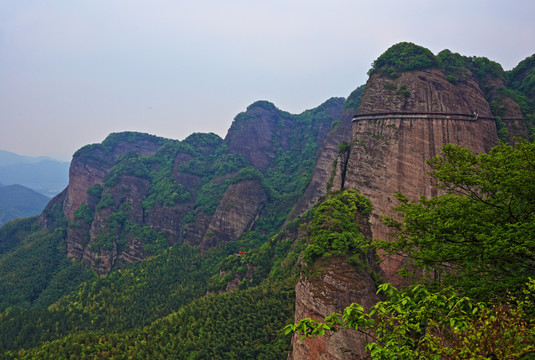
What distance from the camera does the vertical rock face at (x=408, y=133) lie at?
93.6 ft

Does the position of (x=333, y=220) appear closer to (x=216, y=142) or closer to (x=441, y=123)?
(x=441, y=123)

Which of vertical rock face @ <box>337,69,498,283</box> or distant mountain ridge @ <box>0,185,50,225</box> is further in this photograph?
distant mountain ridge @ <box>0,185,50,225</box>

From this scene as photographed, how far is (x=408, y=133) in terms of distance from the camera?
99.3 ft

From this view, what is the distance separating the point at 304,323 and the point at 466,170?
29.8ft

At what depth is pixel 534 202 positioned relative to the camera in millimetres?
8336

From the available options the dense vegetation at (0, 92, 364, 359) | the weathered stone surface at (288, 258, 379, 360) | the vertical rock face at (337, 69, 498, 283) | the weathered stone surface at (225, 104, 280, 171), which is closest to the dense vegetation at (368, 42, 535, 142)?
the vertical rock face at (337, 69, 498, 283)

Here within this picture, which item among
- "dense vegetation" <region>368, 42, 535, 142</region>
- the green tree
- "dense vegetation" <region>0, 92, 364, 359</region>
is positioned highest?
"dense vegetation" <region>368, 42, 535, 142</region>

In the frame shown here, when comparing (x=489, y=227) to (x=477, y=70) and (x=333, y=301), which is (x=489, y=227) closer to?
(x=333, y=301)

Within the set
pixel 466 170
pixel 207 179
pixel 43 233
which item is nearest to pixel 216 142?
pixel 207 179

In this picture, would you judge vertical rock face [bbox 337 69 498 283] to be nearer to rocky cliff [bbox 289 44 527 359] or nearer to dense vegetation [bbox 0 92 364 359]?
rocky cliff [bbox 289 44 527 359]

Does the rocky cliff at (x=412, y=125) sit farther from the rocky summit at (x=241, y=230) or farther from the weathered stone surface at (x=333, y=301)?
the weathered stone surface at (x=333, y=301)

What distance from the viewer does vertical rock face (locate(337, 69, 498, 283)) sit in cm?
2853

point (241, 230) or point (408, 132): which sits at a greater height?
point (408, 132)

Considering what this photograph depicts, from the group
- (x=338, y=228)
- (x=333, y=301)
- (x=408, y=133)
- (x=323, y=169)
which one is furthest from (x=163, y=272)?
(x=408, y=133)
